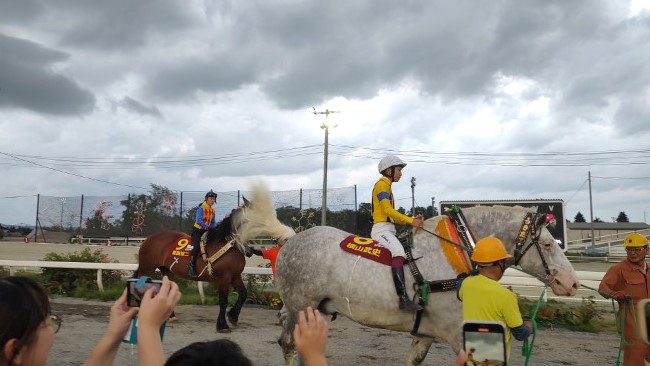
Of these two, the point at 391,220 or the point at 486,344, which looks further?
the point at 391,220

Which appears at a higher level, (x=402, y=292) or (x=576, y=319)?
(x=402, y=292)

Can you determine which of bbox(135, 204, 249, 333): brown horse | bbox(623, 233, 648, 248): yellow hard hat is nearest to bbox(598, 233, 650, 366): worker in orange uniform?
bbox(623, 233, 648, 248): yellow hard hat

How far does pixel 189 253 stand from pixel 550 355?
20.4 feet

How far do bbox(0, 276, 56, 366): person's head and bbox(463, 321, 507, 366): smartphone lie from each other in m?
1.55

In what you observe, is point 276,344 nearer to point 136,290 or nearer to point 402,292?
point 402,292

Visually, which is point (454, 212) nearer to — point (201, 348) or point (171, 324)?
point (201, 348)

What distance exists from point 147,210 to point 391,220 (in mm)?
16842

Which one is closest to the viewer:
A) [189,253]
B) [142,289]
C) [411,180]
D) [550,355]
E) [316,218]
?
[142,289]

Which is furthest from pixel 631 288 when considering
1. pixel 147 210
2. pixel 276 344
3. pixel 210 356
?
pixel 147 210

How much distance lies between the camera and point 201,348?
4.22 feet

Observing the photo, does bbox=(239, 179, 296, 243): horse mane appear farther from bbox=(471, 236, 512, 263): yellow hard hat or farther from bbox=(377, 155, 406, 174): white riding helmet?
bbox=(471, 236, 512, 263): yellow hard hat

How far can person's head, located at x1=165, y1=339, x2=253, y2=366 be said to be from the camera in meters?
1.24

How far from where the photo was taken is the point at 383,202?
5.36m

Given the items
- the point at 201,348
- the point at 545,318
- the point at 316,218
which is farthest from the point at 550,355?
the point at 316,218
